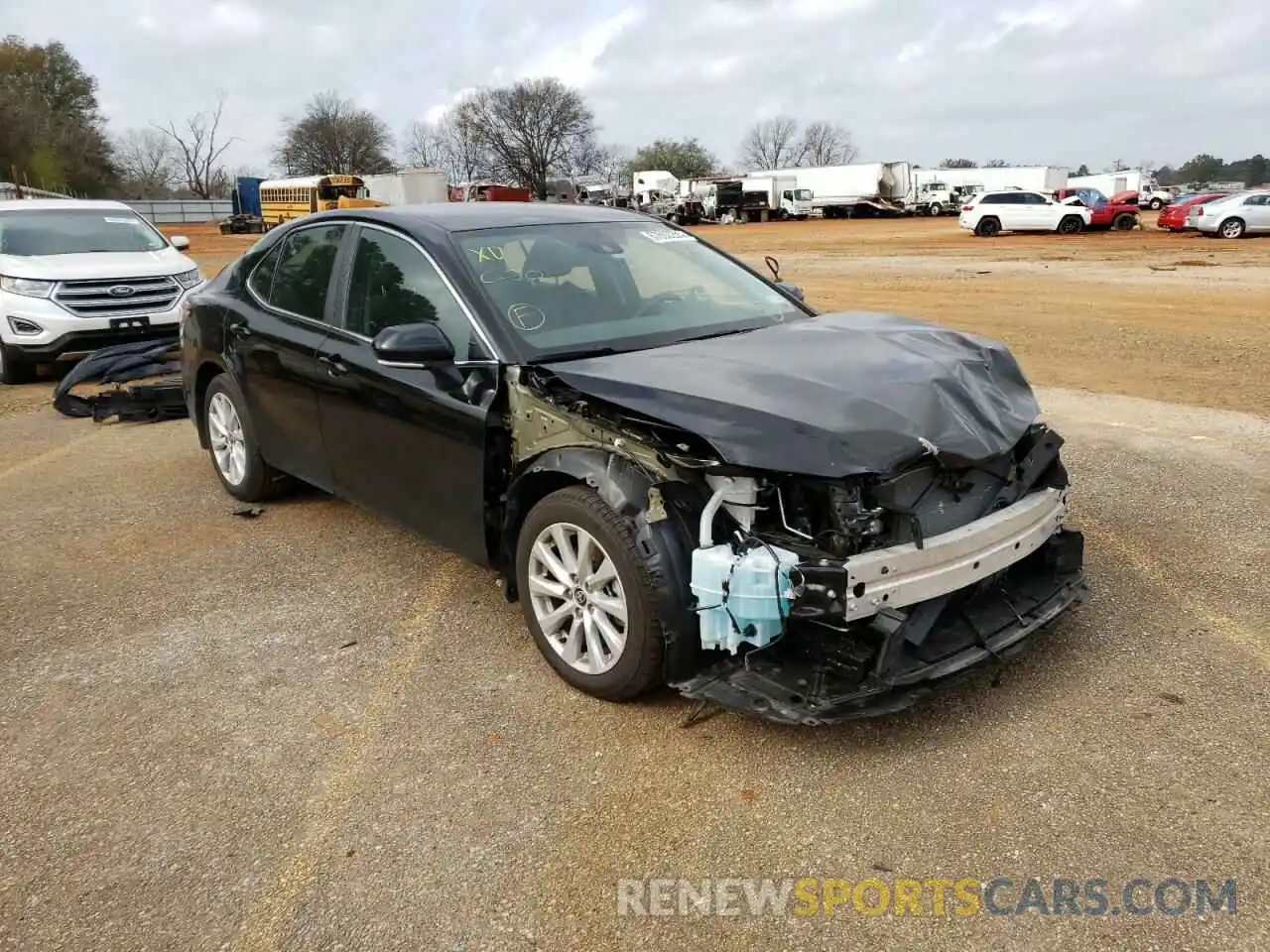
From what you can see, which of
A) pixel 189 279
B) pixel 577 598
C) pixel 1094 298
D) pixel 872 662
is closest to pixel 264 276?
pixel 577 598

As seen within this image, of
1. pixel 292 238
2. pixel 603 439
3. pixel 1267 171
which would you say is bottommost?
pixel 603 439

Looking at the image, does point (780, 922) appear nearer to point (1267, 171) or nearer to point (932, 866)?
point (932, 866)

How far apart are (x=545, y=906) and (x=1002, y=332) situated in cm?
1064

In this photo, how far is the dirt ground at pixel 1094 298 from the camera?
351 inches

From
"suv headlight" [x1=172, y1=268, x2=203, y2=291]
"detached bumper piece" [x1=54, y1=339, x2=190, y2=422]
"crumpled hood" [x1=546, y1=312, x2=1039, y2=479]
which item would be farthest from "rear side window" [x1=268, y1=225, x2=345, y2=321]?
"suv headlight" [x1=172, y1=268, x2=203, y2=291]

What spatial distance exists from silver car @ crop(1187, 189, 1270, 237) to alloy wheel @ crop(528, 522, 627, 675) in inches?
1240

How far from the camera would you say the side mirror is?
367cm

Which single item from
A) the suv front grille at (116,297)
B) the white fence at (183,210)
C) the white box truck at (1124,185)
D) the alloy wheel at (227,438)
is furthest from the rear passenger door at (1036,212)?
the white fence at (183,210)

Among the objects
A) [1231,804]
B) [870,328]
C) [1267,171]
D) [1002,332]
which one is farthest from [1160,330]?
[1267,171]

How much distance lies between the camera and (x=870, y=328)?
13.5 ft

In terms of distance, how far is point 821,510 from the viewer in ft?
10.0

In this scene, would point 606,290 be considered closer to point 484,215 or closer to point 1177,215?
point 484,215

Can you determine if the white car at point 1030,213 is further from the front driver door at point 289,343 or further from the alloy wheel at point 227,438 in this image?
the front driver door at point 289,343

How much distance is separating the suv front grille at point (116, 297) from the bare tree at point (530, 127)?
81865 millimetres
